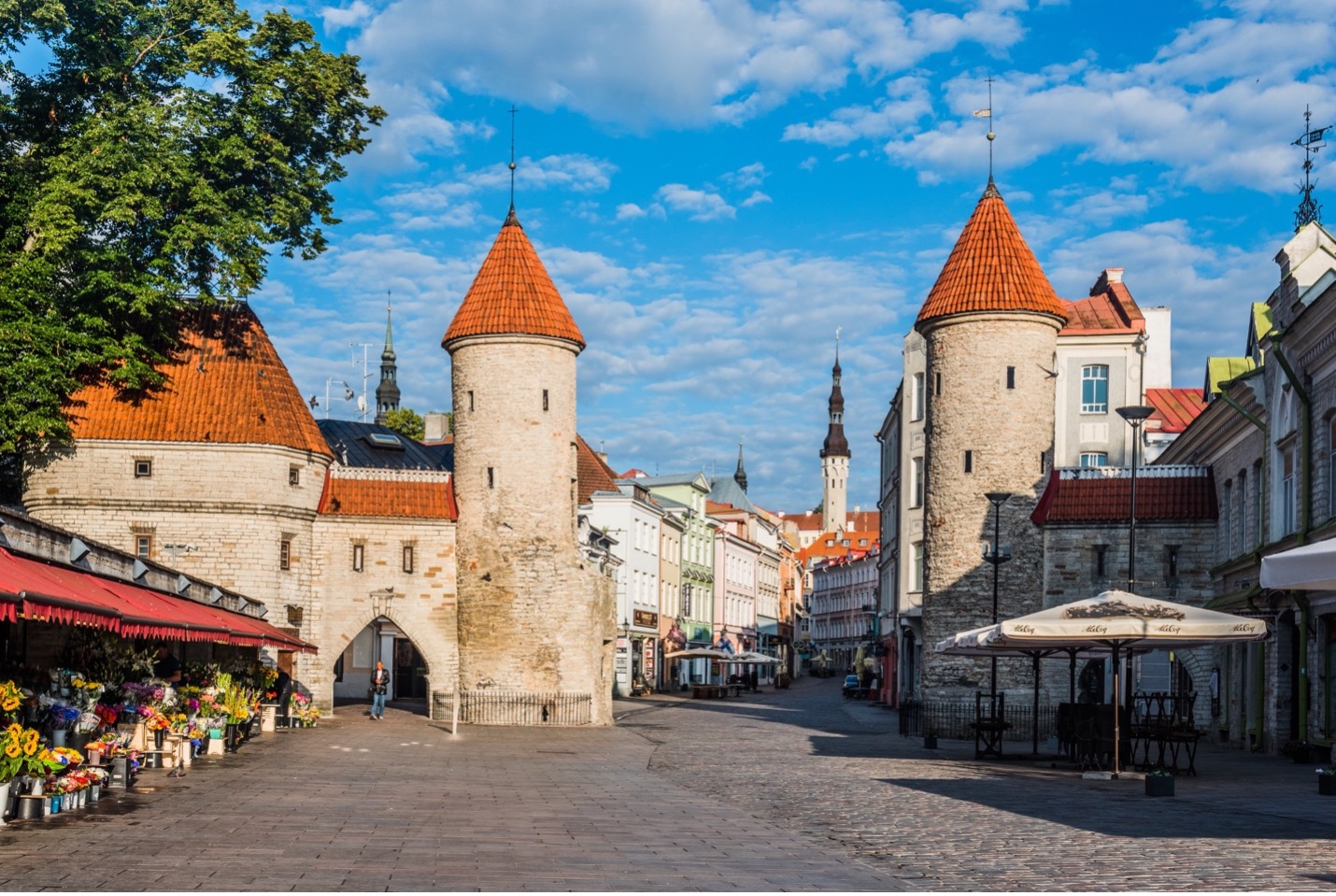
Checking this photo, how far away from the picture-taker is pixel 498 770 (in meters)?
23.4

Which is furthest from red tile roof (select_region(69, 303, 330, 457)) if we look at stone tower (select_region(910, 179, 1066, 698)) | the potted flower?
the potted flower

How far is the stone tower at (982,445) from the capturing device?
3747cm

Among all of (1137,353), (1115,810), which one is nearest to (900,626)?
(1137,353)

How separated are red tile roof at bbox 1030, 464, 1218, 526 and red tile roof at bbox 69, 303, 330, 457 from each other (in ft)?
70.3

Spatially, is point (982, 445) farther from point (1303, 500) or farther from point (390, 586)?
point (390, 586)

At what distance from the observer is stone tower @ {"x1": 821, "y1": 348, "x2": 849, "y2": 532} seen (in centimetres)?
17912

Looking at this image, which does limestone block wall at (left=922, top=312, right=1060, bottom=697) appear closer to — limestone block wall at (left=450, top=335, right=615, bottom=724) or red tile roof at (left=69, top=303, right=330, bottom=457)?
limestone block wall at (left=450, top=335, right=615, bottom=724)

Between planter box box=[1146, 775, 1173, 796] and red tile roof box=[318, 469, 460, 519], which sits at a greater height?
red tile roof box=[318, 469, 460, 519]

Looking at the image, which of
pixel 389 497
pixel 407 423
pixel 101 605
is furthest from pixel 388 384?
pixel 101 605

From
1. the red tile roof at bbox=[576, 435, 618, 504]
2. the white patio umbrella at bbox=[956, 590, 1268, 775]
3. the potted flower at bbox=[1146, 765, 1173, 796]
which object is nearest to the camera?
the potted flower at bbox=[1146, 765, 1173, 796]

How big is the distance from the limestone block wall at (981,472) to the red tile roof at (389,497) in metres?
14.5

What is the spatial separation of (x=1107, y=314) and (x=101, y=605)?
44585mm

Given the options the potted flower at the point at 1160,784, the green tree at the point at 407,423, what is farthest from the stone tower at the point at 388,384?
the potted flower at the point at 1160,784

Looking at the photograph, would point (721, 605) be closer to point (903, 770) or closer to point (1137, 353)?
point (1137, 353)
